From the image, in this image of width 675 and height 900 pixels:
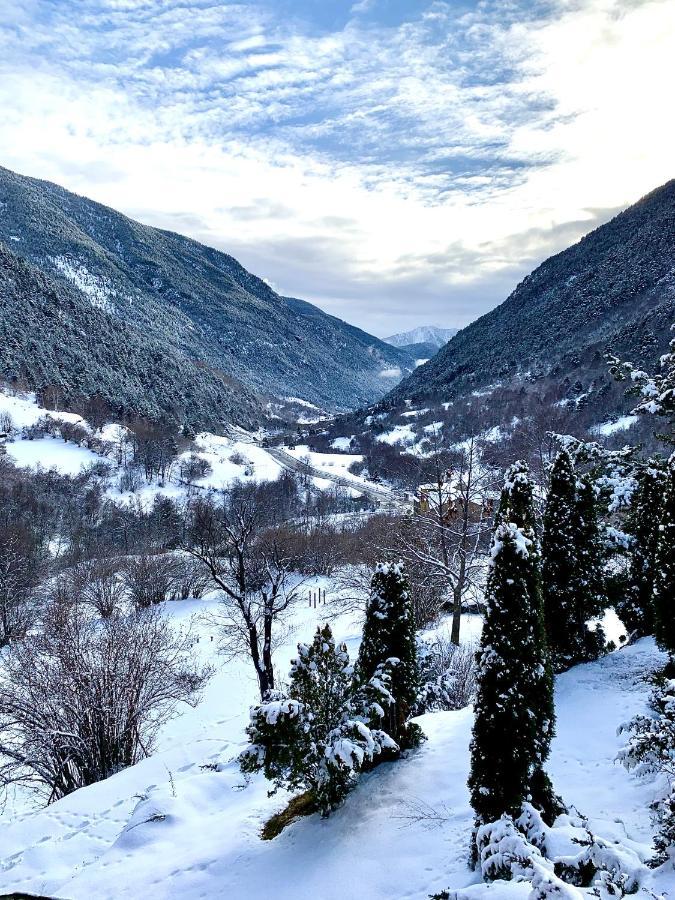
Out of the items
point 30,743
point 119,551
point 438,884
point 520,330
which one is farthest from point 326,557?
point 520,330

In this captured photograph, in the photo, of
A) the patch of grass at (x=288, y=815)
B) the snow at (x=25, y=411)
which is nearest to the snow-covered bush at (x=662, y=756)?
the patch of grass at (x=288, y=815)

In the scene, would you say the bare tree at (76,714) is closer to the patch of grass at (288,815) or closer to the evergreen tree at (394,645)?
the patch of grass at (288,815)

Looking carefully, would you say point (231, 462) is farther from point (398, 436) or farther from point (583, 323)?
point (583, 323)

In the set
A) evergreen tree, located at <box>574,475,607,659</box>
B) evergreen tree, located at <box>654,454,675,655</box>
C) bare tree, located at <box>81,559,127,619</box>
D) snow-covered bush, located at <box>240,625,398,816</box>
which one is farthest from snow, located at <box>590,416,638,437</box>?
snow-covered bush, located at <box>240,625,398,816</box>

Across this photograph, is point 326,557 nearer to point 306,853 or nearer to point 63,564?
point 63,564

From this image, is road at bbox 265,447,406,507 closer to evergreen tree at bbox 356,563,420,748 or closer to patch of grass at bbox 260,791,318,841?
evergreen tree at bbox 356,563,420,748

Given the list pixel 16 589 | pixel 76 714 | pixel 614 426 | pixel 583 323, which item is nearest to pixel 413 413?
pixel 583 323
